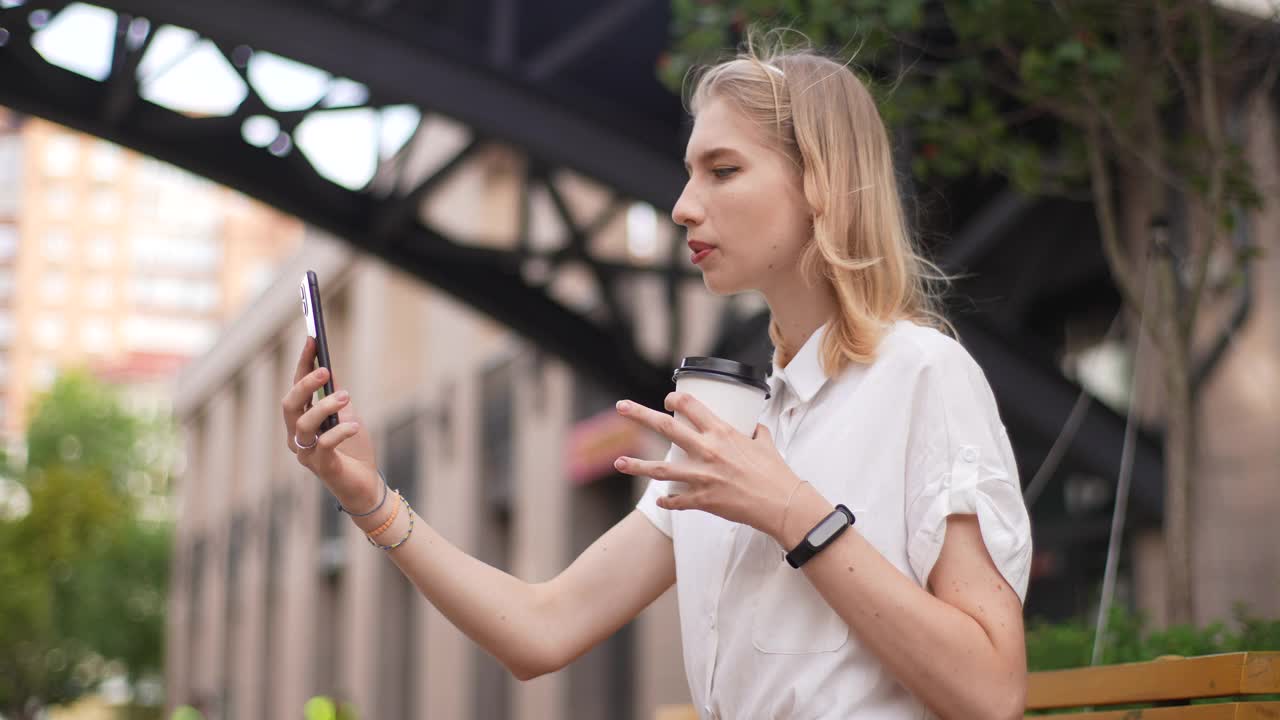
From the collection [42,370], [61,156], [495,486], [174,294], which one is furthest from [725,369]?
[61,156]

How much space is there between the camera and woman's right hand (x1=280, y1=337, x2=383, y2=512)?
1.79 metres

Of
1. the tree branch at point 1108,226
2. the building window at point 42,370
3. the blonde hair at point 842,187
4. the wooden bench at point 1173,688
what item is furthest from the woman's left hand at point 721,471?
the building window at point 42,370

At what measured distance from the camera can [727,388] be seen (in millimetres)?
1741

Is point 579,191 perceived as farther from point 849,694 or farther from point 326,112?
point 849,694

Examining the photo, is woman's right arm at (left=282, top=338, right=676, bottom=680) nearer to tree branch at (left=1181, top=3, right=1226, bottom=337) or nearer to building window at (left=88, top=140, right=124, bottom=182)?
tree branch at (left=1181, top=3, right=1226, bottom=337)

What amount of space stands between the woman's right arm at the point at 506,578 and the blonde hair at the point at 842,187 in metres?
0.44

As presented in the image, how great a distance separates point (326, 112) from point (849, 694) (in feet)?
23.6

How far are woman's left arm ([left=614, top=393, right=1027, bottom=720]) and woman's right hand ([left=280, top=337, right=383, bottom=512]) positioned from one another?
16.7 inches

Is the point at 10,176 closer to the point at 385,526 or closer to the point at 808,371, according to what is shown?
the point at 385,526

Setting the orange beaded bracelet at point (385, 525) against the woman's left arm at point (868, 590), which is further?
the orange beaded bracelet at point (385, 525)

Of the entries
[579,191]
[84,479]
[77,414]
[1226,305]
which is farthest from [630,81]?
[77,414]

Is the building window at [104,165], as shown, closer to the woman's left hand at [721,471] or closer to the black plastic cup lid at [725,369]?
the black plastic cup lid at [725,369]

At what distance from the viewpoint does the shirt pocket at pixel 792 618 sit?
1656mm

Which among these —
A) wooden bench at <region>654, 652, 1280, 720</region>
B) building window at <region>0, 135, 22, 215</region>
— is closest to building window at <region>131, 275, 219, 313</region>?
building window at <region>0, 135, 22, 215</region>
